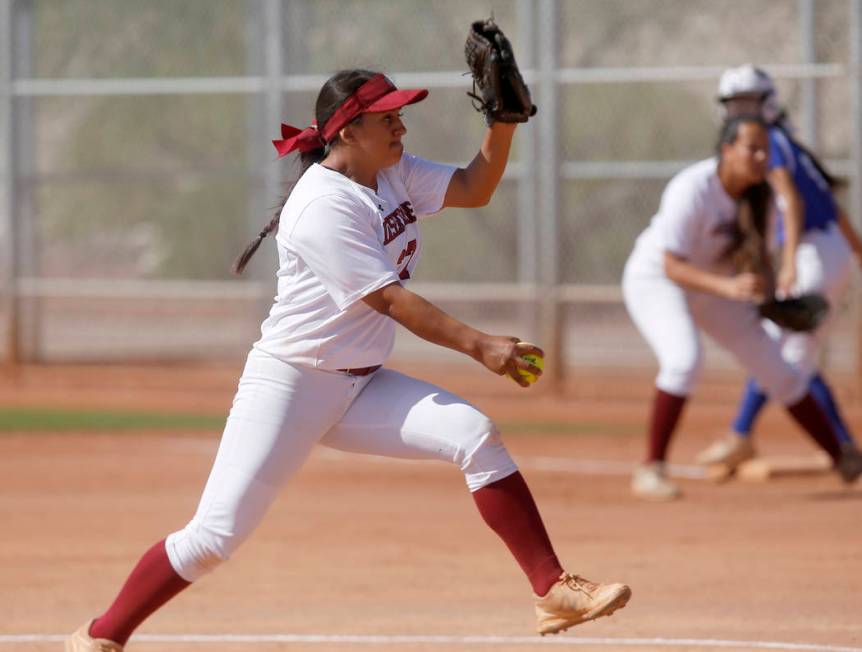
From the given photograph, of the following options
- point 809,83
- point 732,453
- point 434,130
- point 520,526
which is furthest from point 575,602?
point 434,130

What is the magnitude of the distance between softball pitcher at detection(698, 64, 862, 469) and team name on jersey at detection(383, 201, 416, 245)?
3.98m

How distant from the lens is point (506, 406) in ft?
41.6

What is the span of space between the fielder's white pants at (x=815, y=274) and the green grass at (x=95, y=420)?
4.47 m

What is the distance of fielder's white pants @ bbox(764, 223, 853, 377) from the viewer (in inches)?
354

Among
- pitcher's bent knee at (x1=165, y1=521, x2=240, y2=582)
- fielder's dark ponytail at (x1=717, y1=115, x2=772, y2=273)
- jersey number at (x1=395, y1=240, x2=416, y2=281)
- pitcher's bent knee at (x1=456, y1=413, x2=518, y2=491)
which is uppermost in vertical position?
jersey number at (x1=395, y1=240, x2=416, y2=281)

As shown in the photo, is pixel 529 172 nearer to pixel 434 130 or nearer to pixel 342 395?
pixel 434 130

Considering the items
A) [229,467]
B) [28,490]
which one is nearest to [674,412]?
[28,490]

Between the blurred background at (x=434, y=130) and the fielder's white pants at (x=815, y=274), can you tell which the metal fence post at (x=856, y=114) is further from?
the fielder's white pants at (x=815, y=274)

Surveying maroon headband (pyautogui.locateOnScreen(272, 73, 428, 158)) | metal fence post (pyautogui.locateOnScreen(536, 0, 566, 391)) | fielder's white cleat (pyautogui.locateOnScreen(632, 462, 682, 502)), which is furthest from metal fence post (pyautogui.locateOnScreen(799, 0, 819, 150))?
maroon headband (pyautogui.locateOnScreen(272, 73, 428, 158))

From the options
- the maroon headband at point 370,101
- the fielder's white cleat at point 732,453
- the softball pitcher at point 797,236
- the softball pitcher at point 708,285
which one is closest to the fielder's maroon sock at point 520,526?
the maroon headband at point 370,101

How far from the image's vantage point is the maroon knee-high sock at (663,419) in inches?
330

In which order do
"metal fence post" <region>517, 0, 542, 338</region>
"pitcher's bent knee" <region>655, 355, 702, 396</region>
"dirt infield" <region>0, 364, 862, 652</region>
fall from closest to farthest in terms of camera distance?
"dirt infield" <region>0, 364, 862, 652</region>
"pitcher's bent knee" <region>655, 355, 702, 396</region>
"metal fence post" <region>517, 0, 542, 338</region>

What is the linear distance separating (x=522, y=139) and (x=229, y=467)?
28.6ft

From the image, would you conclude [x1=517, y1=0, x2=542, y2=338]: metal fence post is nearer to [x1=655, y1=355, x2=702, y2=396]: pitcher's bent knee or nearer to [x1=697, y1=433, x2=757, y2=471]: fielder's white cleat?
[x1=697, y1=433, x2=757, y2=471]: fielder's white cleat
